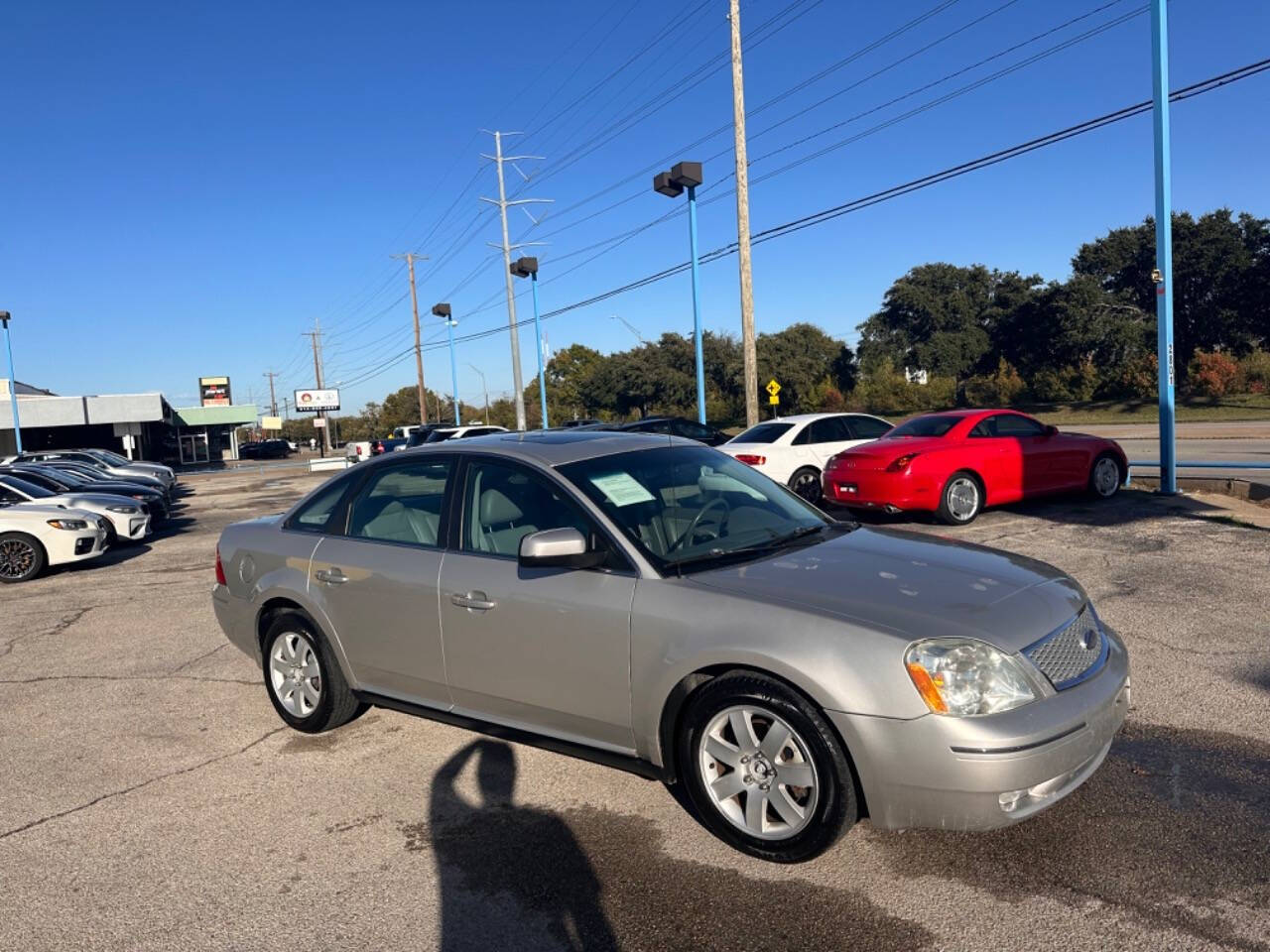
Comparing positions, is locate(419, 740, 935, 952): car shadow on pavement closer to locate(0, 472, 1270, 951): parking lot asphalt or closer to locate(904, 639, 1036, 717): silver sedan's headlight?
locate(0, 472, 1270, 951): parking lot asphalt

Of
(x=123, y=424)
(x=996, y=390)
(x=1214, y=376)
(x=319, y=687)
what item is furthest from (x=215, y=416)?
(x=319, y=687)

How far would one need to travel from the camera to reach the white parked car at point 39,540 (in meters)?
12.0

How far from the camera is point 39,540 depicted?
1210cm

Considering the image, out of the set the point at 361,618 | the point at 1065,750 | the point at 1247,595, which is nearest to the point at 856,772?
the point at 1065,750

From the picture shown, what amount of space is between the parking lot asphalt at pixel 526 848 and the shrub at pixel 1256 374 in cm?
3861

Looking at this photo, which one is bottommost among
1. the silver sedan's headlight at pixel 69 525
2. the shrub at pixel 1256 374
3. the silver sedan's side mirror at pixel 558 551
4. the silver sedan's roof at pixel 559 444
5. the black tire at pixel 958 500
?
the black tire at pixel 958 500

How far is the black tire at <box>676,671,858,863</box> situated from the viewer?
10.9 ft

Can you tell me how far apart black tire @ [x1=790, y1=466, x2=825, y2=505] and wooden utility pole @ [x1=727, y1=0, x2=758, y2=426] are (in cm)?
605

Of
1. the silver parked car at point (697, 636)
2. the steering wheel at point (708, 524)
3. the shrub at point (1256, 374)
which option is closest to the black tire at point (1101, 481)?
the silver parked car at point (697, 636)

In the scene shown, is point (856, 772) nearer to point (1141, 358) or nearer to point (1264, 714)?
point (1264, 714)

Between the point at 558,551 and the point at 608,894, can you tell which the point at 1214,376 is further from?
the point at 608,894

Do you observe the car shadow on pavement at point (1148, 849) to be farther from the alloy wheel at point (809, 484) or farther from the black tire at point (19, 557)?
the black tire at point (19, 557)

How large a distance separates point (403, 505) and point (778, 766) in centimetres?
253

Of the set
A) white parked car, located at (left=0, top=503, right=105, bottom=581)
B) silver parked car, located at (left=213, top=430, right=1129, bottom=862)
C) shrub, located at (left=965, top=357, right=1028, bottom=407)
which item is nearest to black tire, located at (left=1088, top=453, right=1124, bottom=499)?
silver parked car, located at (left=213, top=430, right=1129, bottom=862)
